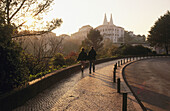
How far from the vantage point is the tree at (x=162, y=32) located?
47916 millimetres

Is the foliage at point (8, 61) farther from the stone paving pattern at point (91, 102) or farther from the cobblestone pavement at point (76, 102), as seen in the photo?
the stone paving pattern at point (91, 102)

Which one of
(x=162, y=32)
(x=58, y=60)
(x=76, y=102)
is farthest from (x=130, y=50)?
(x=76, y=102)

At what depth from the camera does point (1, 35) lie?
3809 mm

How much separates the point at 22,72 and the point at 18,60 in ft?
1.33

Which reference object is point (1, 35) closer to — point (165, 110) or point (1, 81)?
point (1, 81)

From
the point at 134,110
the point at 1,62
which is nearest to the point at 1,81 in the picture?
the point at 1,62

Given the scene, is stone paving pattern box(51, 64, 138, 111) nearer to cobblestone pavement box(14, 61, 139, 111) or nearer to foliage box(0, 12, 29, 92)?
cobblestone pavement box(14, 61, 139, 111)

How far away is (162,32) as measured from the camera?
159 feet

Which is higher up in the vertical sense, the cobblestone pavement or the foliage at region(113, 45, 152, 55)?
the foliage at region(113, 45, 152, 55)

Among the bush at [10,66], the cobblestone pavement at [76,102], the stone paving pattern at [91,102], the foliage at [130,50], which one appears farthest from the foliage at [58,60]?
the foliage at [130,50]

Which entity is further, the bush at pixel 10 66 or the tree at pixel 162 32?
the tree at pixel 162 32

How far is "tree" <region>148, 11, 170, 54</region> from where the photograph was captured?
4792 centimetres

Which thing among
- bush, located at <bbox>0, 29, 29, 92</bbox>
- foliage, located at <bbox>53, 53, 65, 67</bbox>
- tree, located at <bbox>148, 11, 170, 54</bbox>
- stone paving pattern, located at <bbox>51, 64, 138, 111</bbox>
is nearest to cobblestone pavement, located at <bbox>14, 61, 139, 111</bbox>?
stone paving pattern, located at <bbox>51, 64, 138, 111</bbox>

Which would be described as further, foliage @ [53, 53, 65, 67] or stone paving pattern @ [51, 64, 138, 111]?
foliage @ [53, 53, 65, 67]
